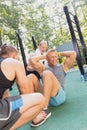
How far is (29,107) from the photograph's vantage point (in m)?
2.16

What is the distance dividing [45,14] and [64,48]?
10384 mm

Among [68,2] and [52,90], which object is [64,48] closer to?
[52,90]

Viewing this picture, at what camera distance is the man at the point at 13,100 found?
6.13 ft

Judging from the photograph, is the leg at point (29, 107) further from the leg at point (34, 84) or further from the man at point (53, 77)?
the leg at point (34, 84)

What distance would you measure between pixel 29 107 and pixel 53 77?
2.64 ft

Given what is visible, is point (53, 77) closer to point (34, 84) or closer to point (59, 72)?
point (34, 84)

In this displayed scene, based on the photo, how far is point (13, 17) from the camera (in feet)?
39.4

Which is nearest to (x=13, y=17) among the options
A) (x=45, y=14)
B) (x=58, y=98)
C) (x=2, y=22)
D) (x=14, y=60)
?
(x=2, y=22)

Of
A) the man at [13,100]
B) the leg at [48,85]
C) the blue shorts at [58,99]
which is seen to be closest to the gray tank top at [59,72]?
the blue shorts at [58,99]

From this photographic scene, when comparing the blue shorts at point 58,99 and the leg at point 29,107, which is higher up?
the leg at point 29,107

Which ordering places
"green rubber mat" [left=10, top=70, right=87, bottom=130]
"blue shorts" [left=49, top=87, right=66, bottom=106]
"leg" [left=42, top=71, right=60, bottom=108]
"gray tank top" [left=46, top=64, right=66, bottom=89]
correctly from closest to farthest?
"green rubber mat" [left=10, top=70, right=87, bottom=130], "leg" [left=42, top=71, right=60, bottom=108], "blue shorts" [left=49, top=87, right=66, bottom=106], "gray tank top" [left=46, top=64, right=66, bottom=89]

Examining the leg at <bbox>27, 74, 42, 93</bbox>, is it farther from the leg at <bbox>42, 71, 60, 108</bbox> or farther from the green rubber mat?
the green rubber mat

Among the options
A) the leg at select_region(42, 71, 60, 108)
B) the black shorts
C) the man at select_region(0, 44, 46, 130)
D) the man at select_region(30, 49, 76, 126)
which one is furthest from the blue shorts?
the black shorts

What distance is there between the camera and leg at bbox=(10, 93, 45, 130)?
6.95 feet
